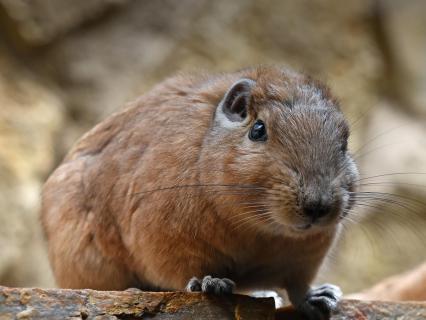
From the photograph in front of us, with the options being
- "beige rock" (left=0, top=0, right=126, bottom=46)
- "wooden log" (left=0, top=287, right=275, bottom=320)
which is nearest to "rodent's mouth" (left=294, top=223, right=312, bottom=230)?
"wooden log" (left=0, top=287, right=275, bottom=320)

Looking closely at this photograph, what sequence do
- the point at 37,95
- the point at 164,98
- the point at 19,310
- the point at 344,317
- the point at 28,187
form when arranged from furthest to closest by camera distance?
the point at 37,95 < the point at 28,187 < the point at 164,98 < the point at 344,317 < the point at 19,310

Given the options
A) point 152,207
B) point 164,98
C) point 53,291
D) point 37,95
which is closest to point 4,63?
point 37,95

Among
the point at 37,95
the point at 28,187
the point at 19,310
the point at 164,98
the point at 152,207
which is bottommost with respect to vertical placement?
the point at 19,310

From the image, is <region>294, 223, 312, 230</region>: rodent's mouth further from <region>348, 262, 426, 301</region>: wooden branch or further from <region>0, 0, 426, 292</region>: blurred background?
<region>0, 0, 426, 292</region>: blurred background

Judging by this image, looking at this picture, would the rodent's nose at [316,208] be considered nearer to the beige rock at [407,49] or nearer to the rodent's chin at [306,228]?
the rodent's chin at [306,228]

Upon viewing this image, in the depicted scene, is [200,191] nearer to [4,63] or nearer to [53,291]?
[53,291]

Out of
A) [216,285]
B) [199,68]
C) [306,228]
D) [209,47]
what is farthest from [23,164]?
[306,228]

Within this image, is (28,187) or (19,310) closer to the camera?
(19,310)
